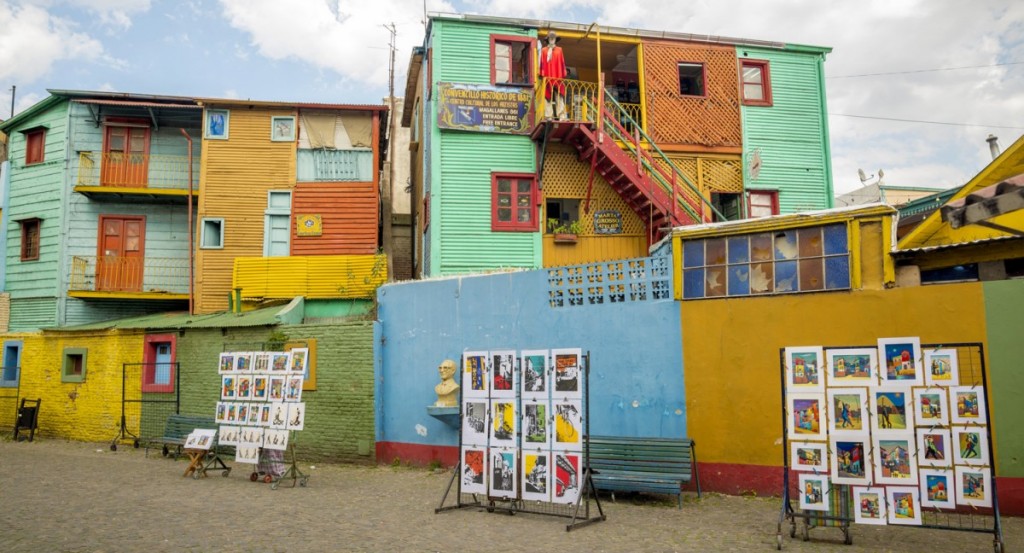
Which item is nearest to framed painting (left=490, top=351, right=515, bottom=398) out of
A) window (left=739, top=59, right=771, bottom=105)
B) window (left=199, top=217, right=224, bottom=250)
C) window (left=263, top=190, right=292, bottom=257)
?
window (left=739, top=59, right=771, bottom=105)

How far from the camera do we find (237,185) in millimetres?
20922

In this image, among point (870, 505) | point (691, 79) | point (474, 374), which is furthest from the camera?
point (691, 79)

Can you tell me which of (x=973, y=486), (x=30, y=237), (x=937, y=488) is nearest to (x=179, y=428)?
(x=30, y=237)

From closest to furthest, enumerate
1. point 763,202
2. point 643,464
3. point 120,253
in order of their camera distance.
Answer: point 643,464
point 763,202
point 120,253

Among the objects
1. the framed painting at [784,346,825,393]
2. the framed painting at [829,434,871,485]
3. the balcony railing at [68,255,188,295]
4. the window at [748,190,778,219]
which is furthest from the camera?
the balcony railing at [68,255,188,295]

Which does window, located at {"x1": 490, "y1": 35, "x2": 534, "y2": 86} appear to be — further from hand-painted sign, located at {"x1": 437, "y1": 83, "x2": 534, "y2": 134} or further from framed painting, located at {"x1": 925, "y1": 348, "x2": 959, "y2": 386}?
framed painting, located at {"x1": 925, "y1": 348, "x2": 959, "y2": 386}

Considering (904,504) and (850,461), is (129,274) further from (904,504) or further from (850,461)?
(904,504)

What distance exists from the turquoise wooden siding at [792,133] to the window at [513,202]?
5.58 m

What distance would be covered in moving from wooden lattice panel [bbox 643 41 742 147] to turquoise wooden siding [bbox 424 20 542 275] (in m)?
3.42

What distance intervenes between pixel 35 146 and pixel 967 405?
25033 mm

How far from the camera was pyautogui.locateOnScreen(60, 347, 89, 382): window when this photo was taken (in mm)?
19328

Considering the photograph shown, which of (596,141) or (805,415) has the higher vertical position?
(596,141)

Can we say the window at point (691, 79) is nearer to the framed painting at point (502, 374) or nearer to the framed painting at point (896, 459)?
the framed painting at point (502, 374)

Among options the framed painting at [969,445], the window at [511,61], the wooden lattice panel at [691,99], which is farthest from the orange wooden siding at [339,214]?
the framed painting at [969,445]
